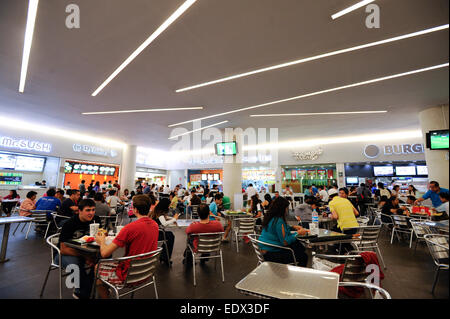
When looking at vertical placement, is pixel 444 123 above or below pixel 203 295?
above

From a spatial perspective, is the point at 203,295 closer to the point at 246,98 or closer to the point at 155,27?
the point at 155,27

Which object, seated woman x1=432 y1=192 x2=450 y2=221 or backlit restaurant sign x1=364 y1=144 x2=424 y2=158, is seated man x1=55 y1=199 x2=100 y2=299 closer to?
seated woman x1=432 y1=192 x2=450 y2=221

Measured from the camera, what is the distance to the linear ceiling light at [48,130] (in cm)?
864

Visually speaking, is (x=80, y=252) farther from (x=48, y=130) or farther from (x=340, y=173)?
(x=340, y=173)

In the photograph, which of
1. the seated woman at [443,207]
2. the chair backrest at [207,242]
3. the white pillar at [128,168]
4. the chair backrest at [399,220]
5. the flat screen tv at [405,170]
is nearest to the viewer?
the seated woman at [443,207]

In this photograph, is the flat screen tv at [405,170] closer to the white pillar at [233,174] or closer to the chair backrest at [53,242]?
the white pillar at [233,174]

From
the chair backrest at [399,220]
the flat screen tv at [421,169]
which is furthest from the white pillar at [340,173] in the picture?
the chair backrest at [399,220]

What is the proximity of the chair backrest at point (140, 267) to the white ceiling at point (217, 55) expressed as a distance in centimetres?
232

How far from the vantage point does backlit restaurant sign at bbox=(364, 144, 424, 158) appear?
29.2 ft

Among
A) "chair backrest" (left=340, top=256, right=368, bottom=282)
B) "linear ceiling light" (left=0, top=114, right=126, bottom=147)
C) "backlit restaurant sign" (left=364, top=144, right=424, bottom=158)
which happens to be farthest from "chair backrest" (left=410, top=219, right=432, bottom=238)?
"linear ceiling light" (left=0, top=114, right=126, bottom=147)

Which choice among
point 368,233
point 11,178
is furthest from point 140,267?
point 11,178

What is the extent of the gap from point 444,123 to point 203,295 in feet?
9.10

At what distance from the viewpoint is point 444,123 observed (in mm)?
811
